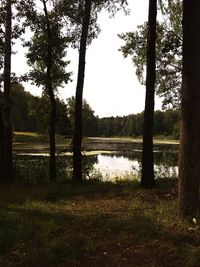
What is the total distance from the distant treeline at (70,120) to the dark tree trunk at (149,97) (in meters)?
5.78

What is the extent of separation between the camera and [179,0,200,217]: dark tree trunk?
7.09 m

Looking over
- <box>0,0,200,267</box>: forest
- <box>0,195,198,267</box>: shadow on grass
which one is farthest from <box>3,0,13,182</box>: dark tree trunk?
<box>0,195,198,267</box>: shadow on grass

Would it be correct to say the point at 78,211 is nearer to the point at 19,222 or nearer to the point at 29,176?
the point at 19,222

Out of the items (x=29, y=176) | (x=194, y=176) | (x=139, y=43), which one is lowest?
(x=29, y=176)

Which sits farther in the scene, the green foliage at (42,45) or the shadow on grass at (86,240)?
the green foliage at (42,45)

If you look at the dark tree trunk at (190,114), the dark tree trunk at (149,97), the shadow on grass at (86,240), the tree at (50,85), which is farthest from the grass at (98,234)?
the tree at (50,85)

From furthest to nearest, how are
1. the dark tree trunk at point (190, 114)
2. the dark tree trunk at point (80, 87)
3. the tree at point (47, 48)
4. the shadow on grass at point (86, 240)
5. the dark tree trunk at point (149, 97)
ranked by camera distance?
the tree at point (47, 48) → the dark tree trunk at point (80, 87) → the dark tree trunk at point (149, 97) → the dark tree trunk at point (190, 114) → the shadow on grass at point (86, 240)

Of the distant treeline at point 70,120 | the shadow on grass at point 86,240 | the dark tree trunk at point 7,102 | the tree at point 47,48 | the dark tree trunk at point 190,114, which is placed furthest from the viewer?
the distant treeline at point 70,120

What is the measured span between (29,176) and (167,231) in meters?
11.6

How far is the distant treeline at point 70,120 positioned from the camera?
65.6 feet

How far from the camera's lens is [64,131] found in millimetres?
18969

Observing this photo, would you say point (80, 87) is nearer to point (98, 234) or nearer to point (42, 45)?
point (42, 45)

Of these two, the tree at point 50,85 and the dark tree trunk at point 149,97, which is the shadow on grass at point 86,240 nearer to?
the dark tree trunk at point 149,97

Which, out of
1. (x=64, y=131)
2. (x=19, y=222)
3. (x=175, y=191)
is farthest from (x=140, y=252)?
(x=64, y=131)
